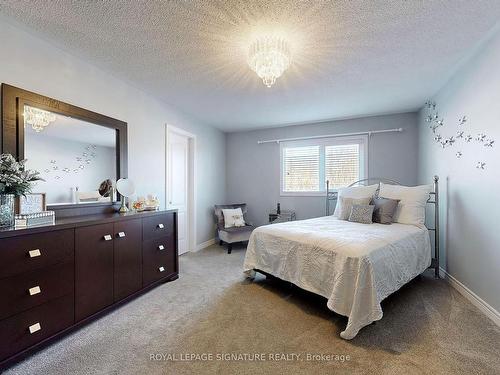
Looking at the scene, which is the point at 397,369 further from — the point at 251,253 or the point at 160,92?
the point at 160,92

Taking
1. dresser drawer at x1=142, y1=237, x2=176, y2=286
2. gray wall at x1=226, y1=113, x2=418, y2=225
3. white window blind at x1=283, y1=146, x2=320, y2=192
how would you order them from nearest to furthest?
dresser drawer at x1=142, y1=237, x2=176, y2=286 < gray wall at x1=226, y1=113, x2=418, y2=225 < white window blind at x1=283, y1=146, x2=320, y2=192

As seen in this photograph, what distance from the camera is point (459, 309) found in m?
2.25

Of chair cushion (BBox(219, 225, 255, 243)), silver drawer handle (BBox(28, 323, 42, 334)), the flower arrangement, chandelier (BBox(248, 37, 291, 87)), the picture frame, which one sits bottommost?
silver drawer handle (BBox(28, 323, 42, 334))

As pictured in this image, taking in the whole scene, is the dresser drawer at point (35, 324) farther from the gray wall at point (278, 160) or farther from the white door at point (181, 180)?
the gray wall at point (278, 160)

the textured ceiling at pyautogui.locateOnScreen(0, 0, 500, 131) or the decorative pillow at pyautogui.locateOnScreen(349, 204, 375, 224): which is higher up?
the textured ceiling at pyautogui.locateOnScreen(0, 0, 500, 131)

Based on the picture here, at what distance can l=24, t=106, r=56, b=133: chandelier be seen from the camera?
6.62 feet

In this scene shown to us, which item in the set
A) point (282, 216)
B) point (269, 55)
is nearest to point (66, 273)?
point (269, 55)

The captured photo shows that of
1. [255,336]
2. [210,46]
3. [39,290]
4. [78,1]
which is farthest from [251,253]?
[78,1]

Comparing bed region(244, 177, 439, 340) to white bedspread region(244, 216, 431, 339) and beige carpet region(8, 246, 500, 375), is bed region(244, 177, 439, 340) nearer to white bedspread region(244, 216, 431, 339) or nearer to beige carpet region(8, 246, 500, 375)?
white bedspread region(244, 216, 431, 339)

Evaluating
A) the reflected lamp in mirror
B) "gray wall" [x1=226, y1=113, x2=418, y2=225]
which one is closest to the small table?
"gray wall" [x1=226, y1=113, x2=418, y2=225]

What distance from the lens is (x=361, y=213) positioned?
3129mm

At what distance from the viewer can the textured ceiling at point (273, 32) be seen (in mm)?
1715

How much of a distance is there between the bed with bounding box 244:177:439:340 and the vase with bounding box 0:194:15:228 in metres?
2.14

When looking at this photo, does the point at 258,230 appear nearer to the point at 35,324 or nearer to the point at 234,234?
the point at 234,234
